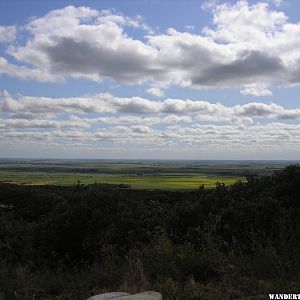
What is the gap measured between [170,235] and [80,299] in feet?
11.9

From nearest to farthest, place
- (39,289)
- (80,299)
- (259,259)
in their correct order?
(80,299) → (39,289) → (259,259)

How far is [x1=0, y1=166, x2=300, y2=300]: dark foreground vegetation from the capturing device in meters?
5.95

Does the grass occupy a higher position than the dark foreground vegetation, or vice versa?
the dark foreground vegetation

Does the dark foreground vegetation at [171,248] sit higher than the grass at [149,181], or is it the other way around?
the dark foreground vegetation at [171,248]

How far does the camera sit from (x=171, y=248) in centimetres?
712

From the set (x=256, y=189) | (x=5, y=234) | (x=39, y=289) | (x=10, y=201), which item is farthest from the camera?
(x=10, y=201)

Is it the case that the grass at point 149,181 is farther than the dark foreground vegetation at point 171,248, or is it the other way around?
the grass at point 149,181

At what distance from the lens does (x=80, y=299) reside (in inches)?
220

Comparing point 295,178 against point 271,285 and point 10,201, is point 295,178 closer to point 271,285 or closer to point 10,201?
point 271,285

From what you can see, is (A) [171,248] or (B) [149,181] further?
(B) [149,181]

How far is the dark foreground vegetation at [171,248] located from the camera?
5.95 metres

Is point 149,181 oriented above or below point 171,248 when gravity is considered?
below

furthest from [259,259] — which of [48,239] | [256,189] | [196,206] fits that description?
[48,239]

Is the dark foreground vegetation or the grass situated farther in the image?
the grass
